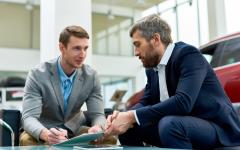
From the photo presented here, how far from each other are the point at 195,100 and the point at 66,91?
987 mm

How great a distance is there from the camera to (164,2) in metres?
10.4

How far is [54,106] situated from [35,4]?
31.0 feet

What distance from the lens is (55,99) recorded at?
2.26 m

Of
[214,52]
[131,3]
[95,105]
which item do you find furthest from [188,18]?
[95,105]

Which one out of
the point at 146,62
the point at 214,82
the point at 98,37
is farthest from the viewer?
the point at 98,37

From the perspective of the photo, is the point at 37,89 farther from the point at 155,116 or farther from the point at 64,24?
the point at 64,24

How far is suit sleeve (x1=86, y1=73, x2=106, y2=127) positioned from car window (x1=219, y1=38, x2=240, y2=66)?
158 centimetres

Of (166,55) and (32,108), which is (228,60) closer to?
(166,55)

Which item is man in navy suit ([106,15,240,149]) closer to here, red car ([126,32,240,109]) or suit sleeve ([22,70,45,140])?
suit sleeve ([22,70,45,140])

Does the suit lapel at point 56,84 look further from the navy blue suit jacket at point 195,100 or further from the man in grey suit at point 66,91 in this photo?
the navy blue suit jacket at point 195,100

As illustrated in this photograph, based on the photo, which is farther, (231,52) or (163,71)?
(231,52)

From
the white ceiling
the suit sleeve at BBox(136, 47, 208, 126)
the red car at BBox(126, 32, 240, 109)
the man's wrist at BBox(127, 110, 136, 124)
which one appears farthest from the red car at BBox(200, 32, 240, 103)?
the white ceiling

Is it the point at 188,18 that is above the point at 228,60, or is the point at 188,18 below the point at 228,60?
above

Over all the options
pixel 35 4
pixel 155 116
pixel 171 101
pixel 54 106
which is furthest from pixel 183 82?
pixel 35 4
